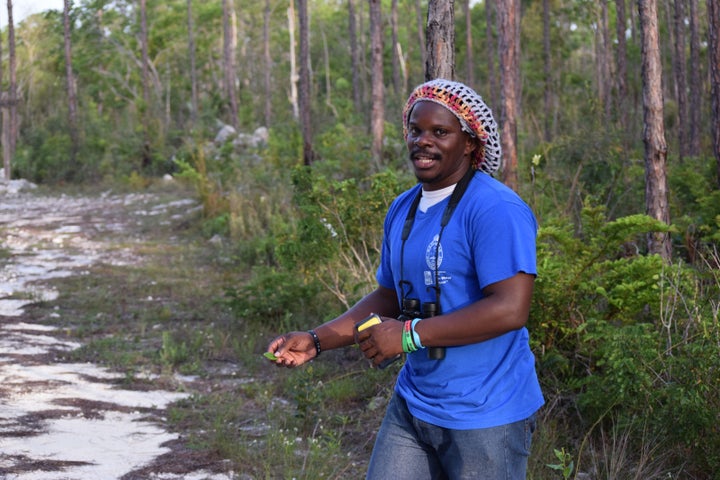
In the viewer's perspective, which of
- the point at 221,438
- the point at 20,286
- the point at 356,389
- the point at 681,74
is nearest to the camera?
the point at 221,438

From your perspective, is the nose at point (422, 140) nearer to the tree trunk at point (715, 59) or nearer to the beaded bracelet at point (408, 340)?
the beaded bracelet at point (408, 340)

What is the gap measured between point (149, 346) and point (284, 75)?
144 ft

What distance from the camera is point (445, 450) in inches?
96.9

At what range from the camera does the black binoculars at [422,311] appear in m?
2.41

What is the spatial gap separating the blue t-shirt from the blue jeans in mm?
35

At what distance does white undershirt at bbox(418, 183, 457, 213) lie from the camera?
2.57 m

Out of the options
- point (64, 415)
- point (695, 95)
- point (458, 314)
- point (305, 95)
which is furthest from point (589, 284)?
point (695, 95)

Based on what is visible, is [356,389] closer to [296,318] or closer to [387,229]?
[296,318]

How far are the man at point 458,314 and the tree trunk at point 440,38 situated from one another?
3370 millimetres

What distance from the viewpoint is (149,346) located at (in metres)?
8.34

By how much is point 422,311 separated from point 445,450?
379mm

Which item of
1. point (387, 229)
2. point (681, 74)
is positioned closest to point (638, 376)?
point (387, 229)

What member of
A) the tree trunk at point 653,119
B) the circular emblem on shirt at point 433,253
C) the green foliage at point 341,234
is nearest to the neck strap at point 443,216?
the circular emblem on shirt at point 433,253

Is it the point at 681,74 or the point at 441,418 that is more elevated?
the point at 681,74
